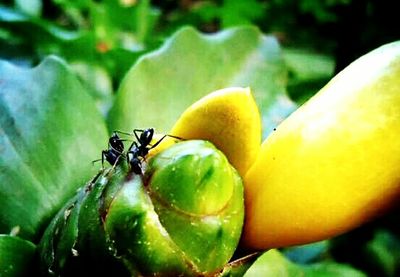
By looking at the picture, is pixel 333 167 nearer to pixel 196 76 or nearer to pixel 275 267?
pixel 275 267

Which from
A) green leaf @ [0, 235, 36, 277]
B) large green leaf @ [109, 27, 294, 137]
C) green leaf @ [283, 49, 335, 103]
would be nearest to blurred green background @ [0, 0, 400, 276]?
green leaf @ [283, 49, 335, 103]

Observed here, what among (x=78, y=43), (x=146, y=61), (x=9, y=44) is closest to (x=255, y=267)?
(x=146, y=61)

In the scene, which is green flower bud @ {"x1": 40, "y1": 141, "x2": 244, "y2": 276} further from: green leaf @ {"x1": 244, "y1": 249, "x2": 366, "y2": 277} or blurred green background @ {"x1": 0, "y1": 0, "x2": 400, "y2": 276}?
blurred green background @ {"x1": 0, "y1": 0, "x2": 400, "y2": 276}

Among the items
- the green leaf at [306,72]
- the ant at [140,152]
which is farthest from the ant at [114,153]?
the green leaf at [306,72]

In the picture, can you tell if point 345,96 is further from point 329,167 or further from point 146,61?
point 146,61

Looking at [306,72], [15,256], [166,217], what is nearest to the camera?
[166,217]

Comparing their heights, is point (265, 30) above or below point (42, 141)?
below

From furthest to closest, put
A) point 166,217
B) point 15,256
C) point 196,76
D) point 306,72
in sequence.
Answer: point 306,72
point 196,76
point 15,256
point 166,217

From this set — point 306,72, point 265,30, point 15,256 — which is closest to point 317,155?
point 15,256

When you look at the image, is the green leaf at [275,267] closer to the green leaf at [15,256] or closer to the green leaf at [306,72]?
the green leaf at [15,256]
